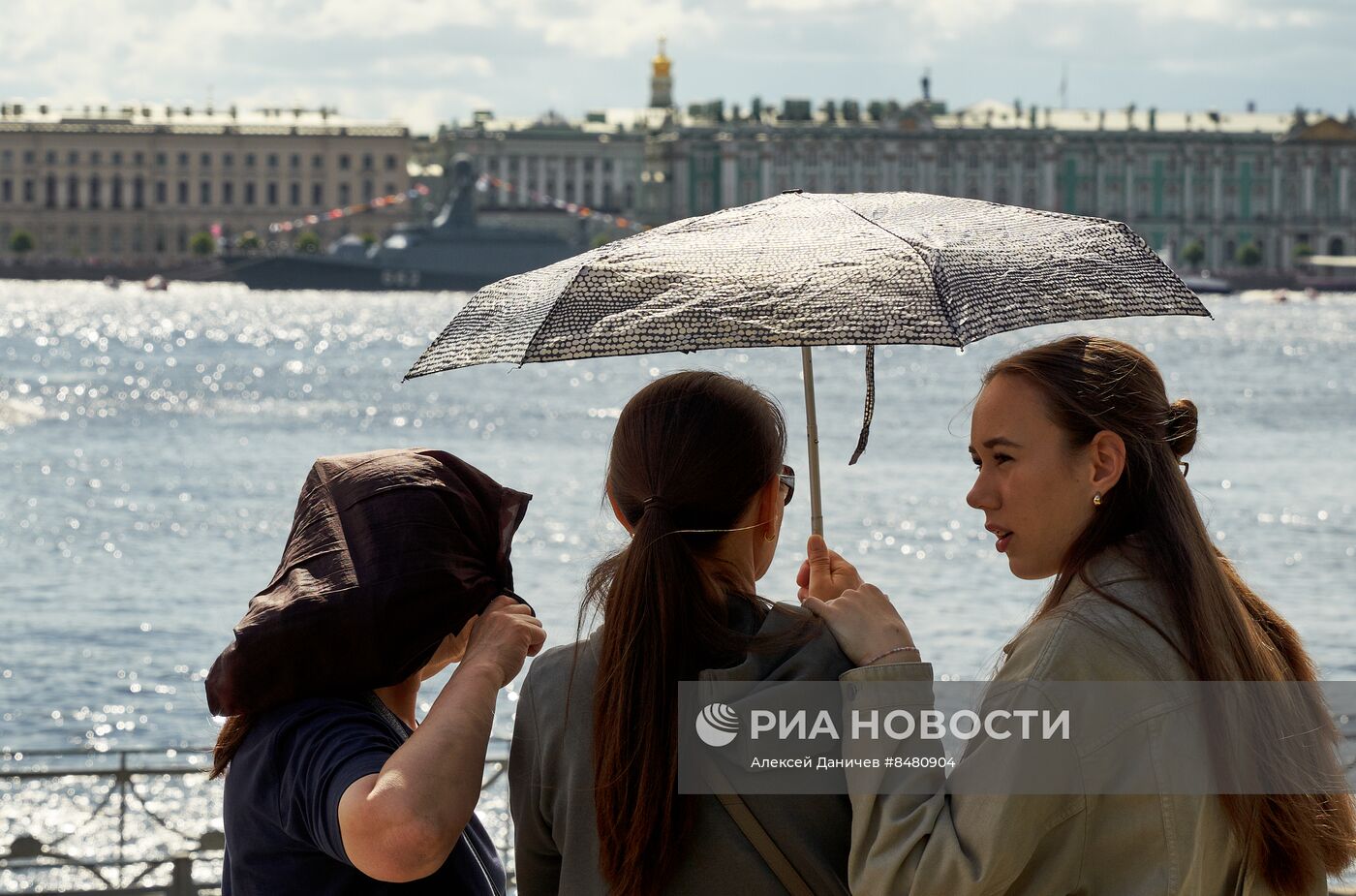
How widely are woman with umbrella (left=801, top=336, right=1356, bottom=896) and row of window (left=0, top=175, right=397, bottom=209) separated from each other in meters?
89.9

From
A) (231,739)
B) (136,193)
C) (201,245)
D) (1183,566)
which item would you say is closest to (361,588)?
(231,739)

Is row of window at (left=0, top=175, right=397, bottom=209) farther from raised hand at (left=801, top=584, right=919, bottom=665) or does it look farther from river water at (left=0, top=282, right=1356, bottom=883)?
raised hand at (left=801, top=584, right=919, bottom=665)

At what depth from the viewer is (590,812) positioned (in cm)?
165

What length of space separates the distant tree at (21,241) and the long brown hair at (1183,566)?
91671 mm

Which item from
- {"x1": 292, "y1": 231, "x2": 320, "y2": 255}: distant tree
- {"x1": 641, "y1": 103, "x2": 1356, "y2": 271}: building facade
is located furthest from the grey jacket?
{"x1": 641, "y1": 103, "x2": 1356, "y2": 271}: building facade

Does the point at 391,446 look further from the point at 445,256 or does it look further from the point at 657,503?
the point at 445,256

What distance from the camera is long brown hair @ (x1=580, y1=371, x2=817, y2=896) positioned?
160cm

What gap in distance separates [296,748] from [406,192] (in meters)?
89.9

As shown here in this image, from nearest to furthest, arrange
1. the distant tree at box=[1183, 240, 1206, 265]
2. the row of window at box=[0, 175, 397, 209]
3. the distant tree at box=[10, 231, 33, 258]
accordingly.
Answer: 1. the distant tree at box=[10, 231, 33, 258]
2. the distant tree at box=[1183, 240, 1206, 265]
3. the row of window at box=[0, 175, 397, 209]

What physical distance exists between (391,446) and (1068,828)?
2888cm

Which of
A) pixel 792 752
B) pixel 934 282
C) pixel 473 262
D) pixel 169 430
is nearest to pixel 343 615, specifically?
pixel 792 752

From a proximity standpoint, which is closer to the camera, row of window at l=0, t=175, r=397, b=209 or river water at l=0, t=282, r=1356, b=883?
river water at l=0, t=282, r=1356, b=883

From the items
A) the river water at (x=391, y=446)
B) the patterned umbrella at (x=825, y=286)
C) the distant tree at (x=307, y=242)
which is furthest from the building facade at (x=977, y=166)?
the patterned umbrella at (x=825, y=286)

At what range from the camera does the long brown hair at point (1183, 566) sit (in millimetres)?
1604
